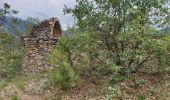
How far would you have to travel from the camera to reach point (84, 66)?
637 inches

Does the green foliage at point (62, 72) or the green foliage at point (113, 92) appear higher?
the green foliage at point (62, 72)

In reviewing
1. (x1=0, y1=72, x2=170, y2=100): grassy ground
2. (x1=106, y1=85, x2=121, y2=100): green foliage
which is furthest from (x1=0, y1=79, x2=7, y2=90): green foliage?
(x1=106, y1=85, x2=121, y2=100): green foliage

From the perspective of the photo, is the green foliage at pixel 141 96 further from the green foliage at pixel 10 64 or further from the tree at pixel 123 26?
the green foliage at pixel 10 64

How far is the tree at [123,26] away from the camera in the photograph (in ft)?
47.4

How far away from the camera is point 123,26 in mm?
14875

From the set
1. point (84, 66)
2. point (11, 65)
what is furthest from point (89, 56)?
point (11, 65)

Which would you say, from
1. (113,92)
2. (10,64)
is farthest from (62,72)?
(10,64)

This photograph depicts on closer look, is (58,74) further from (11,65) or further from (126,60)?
(11,65)

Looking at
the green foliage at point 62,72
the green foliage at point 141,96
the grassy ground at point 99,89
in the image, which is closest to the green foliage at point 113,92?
the grassy ground at point 99,89

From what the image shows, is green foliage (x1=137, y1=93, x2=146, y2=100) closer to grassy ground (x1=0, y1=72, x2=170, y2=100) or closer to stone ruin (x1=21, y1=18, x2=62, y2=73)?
grassy ground (x1=0, y1=72, x2=170, y2=100)

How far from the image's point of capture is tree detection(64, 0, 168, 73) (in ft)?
47.4

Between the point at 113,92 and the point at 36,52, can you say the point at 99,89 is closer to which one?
the point at 113,92

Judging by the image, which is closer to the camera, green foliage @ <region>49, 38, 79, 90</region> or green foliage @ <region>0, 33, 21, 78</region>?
green foliage @ <region>49, 38, 79, 90</region>

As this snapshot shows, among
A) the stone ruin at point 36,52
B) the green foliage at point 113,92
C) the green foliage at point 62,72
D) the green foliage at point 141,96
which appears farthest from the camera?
the stone ruin at point 36,52
